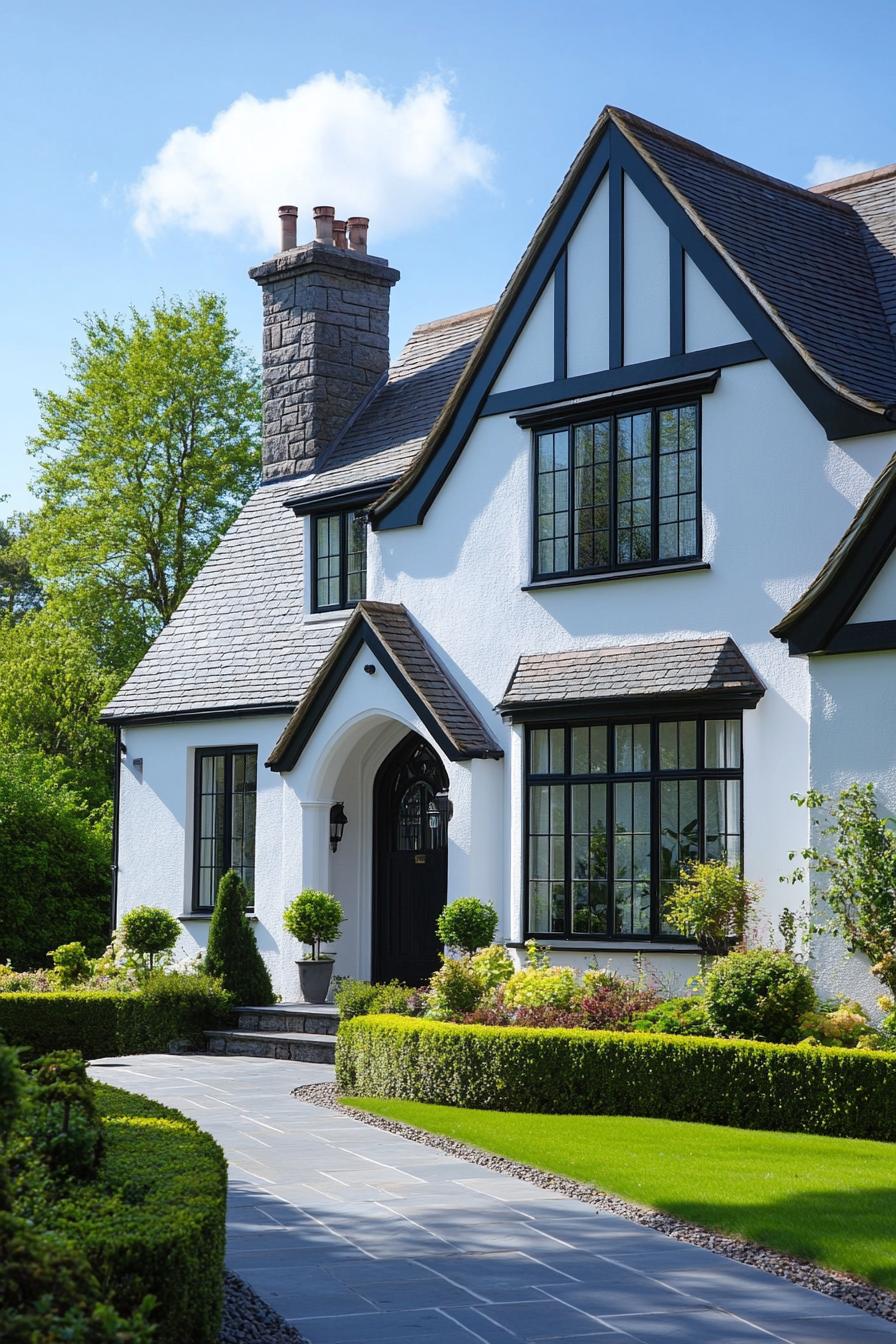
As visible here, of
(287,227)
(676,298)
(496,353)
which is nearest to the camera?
(676,298)

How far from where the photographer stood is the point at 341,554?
2191 centimetres

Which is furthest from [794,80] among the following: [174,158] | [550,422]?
[174,158]

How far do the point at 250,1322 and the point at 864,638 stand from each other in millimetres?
9386

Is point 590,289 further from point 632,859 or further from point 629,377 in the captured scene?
point 632,859

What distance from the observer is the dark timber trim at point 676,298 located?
17.0 m

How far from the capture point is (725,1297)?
7340mm

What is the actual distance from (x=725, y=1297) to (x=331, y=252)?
757 inches

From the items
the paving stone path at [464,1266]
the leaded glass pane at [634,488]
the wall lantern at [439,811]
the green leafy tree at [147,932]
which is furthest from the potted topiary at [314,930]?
the paving stone path at [464,1266]

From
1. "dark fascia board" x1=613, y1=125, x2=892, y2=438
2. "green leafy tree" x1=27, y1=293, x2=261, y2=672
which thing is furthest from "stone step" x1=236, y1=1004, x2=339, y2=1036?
"green leafy tree" x1=27, y1=293, x2=261, y2=672

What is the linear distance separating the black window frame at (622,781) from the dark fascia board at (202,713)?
445 cm

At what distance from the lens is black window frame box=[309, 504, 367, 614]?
2159 cm

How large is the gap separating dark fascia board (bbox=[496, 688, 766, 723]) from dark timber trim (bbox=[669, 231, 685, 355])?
364cm

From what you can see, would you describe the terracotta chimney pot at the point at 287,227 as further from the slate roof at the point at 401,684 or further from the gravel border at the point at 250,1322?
the gravel border at the point at 250,1322

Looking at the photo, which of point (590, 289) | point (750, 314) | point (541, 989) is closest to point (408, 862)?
point (541, 989)
